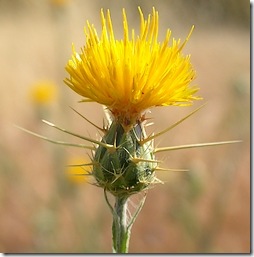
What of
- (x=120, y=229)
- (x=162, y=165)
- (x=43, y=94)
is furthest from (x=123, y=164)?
(x=43, y=94)

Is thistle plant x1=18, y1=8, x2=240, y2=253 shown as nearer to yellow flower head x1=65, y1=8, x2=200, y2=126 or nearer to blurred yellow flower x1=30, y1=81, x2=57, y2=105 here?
yellow flower head x1=65, y1=8, x2=200, y2=126

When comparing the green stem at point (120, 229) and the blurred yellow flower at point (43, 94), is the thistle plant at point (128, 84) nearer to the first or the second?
the green stem at point (120, 229)

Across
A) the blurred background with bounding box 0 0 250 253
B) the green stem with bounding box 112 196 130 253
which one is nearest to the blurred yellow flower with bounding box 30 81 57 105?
the blurred background with bounding box 0 0 250 253

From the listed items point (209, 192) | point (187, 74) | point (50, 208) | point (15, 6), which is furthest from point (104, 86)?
point (15, 6)

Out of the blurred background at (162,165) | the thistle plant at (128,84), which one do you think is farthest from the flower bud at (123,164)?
the blurred background at (162,165)

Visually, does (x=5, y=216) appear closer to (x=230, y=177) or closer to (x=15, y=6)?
(x=230, y=177)

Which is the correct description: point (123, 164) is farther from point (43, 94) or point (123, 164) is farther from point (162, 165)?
point (43, 94)

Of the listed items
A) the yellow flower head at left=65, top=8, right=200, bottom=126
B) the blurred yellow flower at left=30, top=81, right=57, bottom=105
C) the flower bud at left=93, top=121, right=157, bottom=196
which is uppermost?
the blurred yellow flower at left=30, top=81, right=57, bottom=105
